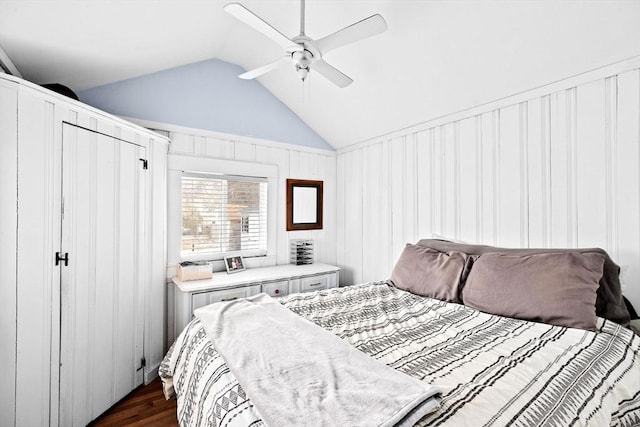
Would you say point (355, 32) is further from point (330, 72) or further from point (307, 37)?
point (330, 72)

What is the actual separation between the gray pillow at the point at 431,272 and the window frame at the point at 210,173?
5.07ft

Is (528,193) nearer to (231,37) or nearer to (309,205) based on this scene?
(309,205)

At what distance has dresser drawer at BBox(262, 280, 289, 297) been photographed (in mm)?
2777

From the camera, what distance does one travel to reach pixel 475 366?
1141 millimetres

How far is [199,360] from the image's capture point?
1366mm

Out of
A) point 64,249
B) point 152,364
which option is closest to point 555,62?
point 64,249

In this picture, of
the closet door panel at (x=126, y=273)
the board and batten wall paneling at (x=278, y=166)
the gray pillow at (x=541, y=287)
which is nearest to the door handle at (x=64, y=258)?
the closet door panel at (x=126, y=273)

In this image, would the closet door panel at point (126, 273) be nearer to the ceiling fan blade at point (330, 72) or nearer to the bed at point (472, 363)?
the bed at point (472, 363)

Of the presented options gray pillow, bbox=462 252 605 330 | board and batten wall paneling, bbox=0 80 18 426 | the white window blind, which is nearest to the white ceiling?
board and batten wall paneling, bbox=0 80 18 426

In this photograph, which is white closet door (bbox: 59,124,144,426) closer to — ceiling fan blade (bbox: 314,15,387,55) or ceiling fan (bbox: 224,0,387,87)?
ceiling fan (bbox: 224,0,387,87)

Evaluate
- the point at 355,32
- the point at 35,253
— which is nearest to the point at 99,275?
the point at 35,253

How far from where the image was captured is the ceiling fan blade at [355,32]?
147 centimetres

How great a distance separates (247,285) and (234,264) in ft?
1.41

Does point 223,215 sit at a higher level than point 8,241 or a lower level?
higher
